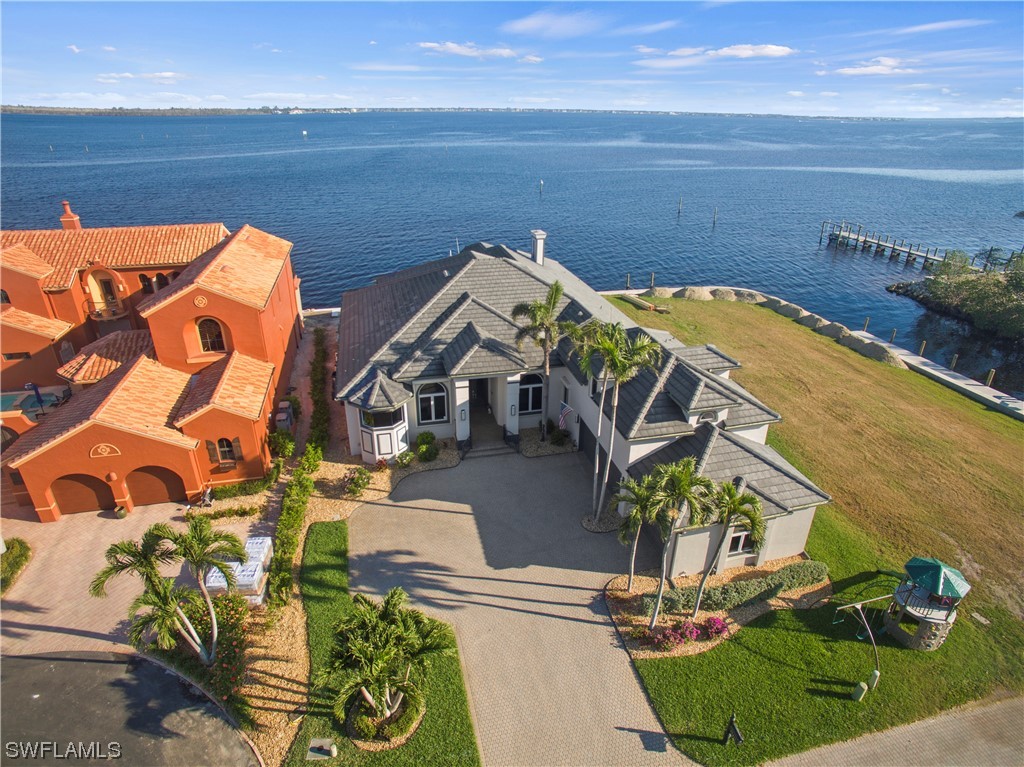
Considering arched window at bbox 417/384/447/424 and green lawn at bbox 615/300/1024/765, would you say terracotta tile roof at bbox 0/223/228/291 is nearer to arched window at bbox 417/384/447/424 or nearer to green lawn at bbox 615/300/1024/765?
arched window at bbox 417/384/447/424

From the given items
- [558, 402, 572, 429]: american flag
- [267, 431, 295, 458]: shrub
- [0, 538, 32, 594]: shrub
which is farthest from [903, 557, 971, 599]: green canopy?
[0, 538, 32, 594]: shrub

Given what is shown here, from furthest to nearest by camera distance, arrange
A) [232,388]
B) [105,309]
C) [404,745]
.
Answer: [105,309] < [232,388] < [404,745]

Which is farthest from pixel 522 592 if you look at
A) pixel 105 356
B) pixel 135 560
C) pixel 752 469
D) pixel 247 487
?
pixel 105 356

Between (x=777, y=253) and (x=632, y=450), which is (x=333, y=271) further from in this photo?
(x=777, y=253)

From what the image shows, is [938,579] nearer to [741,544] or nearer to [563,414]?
[741,544]

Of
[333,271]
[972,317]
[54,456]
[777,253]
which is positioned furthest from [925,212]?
[54,456]

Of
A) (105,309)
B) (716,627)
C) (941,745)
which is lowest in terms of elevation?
(941,745)
